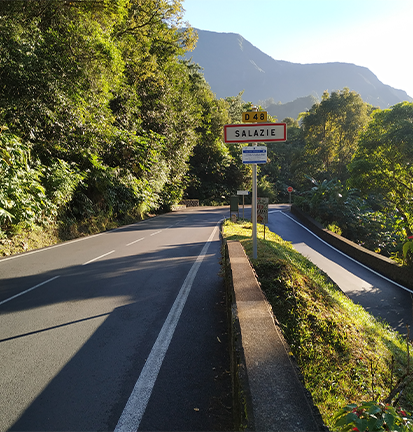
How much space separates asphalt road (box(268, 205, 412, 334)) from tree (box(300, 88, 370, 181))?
2696 centimetres

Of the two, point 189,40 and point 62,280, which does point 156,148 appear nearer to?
point 189,40

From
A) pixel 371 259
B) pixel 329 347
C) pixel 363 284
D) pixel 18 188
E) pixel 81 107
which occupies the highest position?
pixel 81 107

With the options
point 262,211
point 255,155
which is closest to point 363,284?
point 262,211

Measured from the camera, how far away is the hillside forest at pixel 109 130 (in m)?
11.4

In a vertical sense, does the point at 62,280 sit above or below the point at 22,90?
below

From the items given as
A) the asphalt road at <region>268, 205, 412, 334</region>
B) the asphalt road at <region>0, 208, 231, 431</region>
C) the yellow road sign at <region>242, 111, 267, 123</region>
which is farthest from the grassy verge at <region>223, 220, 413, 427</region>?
the asphalt road at <region>268, 205, 412, 334</region>

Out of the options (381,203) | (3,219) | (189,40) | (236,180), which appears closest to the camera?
(3,219)

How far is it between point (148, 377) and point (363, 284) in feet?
42.4

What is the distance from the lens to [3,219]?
9766 millimetres

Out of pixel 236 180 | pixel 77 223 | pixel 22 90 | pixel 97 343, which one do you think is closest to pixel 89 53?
pixel 22 90

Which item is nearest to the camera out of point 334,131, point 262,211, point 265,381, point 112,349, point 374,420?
point 374,420

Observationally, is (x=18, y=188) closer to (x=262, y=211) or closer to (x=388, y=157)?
(x=262, y=211)

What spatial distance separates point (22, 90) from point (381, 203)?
1282 inches

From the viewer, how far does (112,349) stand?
13.2 feet
